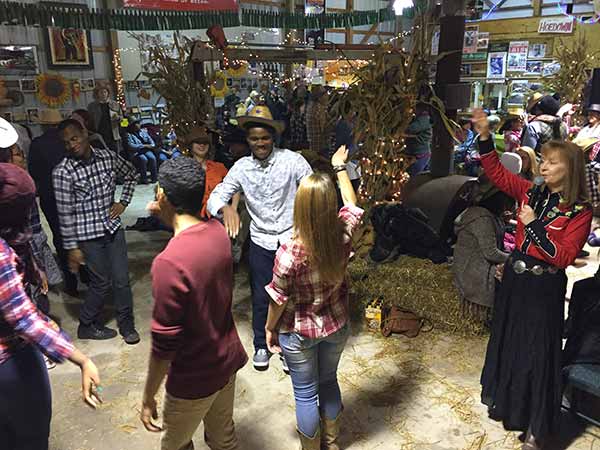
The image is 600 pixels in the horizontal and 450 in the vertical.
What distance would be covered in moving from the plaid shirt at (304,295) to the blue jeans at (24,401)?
0.96 meters

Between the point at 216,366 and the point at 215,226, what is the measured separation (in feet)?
1.81

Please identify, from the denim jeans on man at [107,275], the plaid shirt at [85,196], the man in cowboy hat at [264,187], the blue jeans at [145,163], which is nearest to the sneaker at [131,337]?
the denim jeans on man at [107,275]

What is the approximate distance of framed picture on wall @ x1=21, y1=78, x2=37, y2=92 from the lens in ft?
31.1

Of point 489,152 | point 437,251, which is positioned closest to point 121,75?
point 437,251

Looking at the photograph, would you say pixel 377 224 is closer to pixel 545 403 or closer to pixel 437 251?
pixel 437 251

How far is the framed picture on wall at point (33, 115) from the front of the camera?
31.6 ft

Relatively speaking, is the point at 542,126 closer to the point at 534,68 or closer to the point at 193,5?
the point at 193,5

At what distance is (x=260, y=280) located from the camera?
3.32m

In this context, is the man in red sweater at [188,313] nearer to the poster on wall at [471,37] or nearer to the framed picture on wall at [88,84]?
the framed picture on wall at [88,84]

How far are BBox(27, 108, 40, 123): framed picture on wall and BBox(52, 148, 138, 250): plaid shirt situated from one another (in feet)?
24.1

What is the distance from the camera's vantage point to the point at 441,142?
4715mm

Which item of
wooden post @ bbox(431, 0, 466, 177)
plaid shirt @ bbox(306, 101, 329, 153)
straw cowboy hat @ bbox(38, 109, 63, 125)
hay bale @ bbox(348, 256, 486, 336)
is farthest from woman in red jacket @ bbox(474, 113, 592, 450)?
straw cowboy hat @ bbox(38, 109, 63, 125)

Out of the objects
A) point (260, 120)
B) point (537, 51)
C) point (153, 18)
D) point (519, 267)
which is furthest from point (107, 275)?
point (537, 51)

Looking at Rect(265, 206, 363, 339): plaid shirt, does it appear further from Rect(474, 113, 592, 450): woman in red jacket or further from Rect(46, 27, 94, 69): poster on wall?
Rect(46, 27, 94, 69): poster on wall
